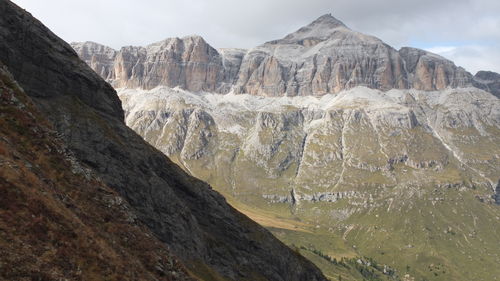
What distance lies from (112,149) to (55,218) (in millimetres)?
47010

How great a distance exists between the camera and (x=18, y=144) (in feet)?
151

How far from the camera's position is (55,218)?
123 feet

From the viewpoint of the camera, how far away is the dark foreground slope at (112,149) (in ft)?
262

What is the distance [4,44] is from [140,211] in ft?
127

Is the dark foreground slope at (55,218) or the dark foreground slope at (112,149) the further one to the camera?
the dark foreground slope at (112,149)

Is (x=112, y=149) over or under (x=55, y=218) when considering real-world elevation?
over

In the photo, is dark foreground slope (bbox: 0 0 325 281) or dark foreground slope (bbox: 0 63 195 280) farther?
dark foreground slope (bbox: 0 0 325 281)

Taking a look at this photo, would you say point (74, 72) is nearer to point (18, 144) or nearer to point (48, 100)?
point (48, 100)

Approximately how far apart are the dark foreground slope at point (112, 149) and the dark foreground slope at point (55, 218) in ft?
80.4

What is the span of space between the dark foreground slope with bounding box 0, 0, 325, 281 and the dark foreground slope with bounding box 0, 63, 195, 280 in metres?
24.5

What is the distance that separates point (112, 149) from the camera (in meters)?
83.2

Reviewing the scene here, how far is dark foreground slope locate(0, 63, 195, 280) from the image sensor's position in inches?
1294

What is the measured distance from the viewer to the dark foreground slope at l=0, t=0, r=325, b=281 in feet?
262

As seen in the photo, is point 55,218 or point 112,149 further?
point 112,149
